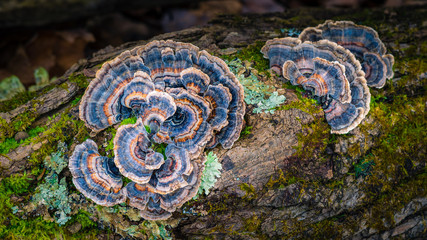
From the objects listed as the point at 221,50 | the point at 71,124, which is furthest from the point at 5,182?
the point at 221,50

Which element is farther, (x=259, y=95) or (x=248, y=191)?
(x=259, y=95)

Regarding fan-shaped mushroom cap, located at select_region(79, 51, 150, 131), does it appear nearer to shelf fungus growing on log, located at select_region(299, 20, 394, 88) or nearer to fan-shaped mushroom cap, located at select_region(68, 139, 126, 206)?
fan-shaped mushroom cap, located at select_region(68, 139, 126, 206)

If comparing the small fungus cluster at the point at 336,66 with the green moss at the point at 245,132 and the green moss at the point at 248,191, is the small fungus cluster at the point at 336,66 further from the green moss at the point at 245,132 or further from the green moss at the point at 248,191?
the green moss at the point at 248,191

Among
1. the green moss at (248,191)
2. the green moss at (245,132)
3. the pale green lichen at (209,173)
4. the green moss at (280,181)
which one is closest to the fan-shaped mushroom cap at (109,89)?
the pale green lichen at (209,173)

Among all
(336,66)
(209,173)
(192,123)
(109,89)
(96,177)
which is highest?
(109,89)

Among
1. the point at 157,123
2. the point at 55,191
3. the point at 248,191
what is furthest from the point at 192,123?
the point at 55,191

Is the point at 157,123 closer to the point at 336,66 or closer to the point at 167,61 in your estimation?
the point at 167,61

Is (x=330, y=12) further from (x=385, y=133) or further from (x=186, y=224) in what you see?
(x=186, y=224)
